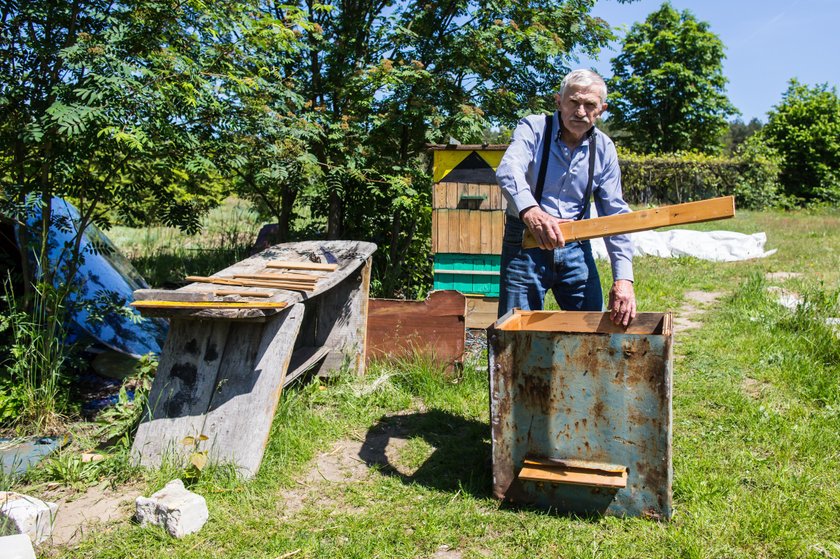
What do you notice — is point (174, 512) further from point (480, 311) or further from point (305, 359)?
point (480, 311)

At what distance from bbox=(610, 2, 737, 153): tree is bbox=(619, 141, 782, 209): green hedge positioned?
697cm

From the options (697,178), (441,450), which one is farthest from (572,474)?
(697,178)

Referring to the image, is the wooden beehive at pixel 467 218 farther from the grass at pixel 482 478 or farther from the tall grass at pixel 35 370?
the tall grass at pixel 35 370

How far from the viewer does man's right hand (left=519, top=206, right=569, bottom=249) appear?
2.64m

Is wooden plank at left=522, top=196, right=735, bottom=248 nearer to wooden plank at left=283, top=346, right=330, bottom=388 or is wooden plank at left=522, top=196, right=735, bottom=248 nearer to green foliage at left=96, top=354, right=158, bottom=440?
wooden plank at left=283, top=346, right=330, bottom=388

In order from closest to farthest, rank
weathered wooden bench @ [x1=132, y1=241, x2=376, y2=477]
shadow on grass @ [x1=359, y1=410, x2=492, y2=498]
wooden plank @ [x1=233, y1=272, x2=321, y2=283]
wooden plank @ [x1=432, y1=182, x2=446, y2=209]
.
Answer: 1. shadow on grass @ [x1=359, y1=410, x2=492, y2=498]
2. weathered wooden bench @ [x1=132, y1=241, x2=376, y2=477]
3. wooden plank @ [x1=233, y1=272, x2=321, y2=283]
4. wooden plank @ [x1=432, y1=182, x2=446, y2=209]

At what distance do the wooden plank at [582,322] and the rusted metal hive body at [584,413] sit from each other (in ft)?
0.85

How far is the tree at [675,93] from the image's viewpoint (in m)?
27.3

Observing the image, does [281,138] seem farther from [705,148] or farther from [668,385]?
[705,148]

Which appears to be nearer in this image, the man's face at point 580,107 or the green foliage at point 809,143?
the man's face at point 580,107

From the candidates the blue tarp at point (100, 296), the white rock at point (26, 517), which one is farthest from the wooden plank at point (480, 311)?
the white rock at point (26, 517)

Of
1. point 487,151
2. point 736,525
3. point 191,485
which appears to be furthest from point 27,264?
point 736,525

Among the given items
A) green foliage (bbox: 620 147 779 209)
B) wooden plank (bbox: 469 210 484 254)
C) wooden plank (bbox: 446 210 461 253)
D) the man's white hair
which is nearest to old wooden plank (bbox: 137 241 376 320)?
wooden plank (bbox: 446 210 461 253)

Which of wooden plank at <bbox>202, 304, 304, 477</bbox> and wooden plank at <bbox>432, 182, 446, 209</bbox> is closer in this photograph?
wooden plank at <bbox>202, 304, 304, 477</bbox>
